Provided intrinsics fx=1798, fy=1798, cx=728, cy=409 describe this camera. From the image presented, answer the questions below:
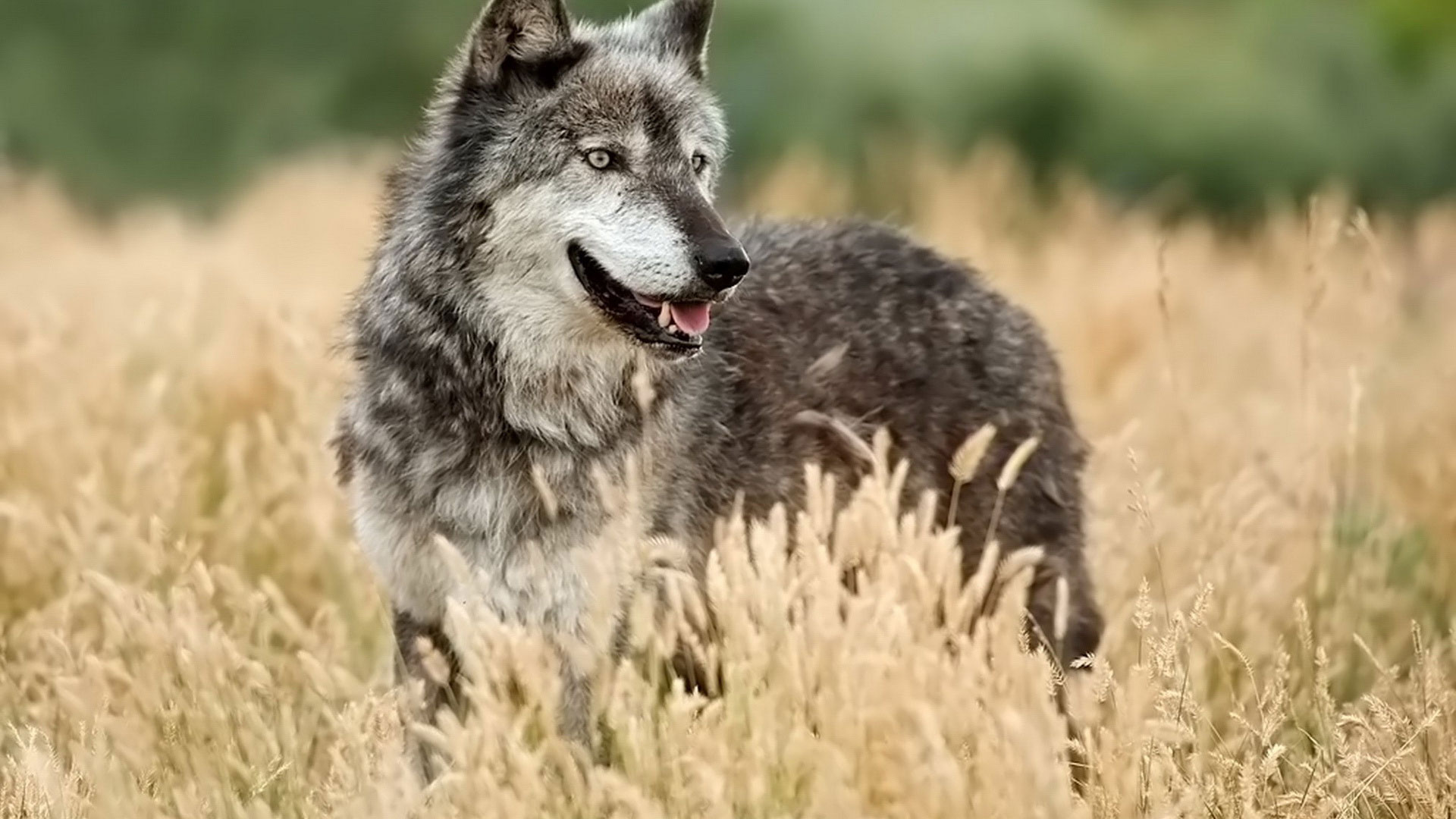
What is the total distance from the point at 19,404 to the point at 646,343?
3.07 m

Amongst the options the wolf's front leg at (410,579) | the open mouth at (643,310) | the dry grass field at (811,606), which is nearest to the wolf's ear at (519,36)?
the open mouth at (643,310)

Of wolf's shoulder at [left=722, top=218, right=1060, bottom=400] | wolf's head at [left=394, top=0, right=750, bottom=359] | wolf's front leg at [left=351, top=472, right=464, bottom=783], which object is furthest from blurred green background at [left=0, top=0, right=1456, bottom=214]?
wolf's front leg at [left=351, top=472, right=464, bottom=783]

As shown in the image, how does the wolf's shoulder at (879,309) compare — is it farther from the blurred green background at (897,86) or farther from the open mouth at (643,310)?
the blurred green background at (897,86)

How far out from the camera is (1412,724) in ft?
11.9

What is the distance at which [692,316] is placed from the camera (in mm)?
4371

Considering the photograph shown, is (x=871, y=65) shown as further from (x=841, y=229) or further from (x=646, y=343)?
(x=646, y=343)

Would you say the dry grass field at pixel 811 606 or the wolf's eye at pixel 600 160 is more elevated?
the wolf's eye at pixel 600 160

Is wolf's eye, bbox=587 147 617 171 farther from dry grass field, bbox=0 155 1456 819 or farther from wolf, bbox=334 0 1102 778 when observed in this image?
dry grass field, bbox=0 155 1456 819

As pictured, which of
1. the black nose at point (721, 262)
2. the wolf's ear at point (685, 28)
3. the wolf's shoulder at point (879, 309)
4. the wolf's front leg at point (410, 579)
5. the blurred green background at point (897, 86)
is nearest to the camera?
the black nose at point (721, 262)

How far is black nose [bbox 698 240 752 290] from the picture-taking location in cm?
419

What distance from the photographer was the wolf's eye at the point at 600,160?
449 cm

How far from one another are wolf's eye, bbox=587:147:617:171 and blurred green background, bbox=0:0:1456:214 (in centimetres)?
960

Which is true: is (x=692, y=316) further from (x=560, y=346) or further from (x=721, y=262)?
(x=560, y=346)

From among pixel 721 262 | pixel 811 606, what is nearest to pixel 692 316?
pixel 721 262
